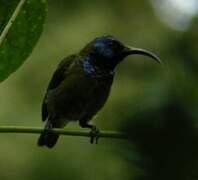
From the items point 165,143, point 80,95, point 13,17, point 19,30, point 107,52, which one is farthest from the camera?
point 107,52

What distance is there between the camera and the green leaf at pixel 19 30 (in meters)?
2.36

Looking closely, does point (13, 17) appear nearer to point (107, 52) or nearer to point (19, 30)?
point (19, 30)

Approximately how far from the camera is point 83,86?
5484mm

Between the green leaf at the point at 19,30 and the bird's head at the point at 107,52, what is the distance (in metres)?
3.10

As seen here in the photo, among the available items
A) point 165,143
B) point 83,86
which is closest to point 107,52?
point 83,86

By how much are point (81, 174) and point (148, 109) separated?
1.78 ft

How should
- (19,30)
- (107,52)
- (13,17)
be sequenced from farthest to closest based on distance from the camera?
(107,52) → (19,30) → (13,17)

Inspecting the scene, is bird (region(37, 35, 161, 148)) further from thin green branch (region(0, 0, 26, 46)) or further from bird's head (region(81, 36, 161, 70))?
thin green branch (region(0, 0, 26, 46))

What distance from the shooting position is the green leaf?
236 centimetres

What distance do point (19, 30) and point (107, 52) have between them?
338 centimetres

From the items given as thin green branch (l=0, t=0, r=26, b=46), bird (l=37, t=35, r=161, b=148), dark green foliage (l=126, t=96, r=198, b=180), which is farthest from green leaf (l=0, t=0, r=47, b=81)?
bird (l=37, t=35, r=161, b=148)

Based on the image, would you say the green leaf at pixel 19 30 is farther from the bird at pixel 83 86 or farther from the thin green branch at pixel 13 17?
the bird at pixel 83 86

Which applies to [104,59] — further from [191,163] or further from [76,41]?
[76,41]

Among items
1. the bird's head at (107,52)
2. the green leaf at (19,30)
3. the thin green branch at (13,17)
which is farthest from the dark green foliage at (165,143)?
the bird's head at (107,52)
